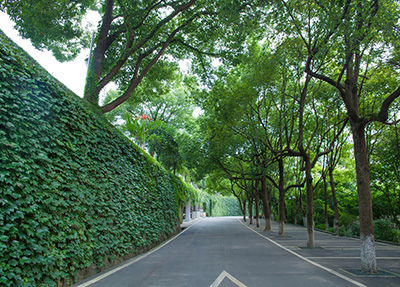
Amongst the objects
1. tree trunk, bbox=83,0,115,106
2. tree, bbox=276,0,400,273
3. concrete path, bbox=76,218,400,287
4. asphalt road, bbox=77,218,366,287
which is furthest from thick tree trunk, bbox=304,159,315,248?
tree trunk, bbox=83,0,115,106

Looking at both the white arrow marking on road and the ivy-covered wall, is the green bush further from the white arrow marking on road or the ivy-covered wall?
the ivy-covered wall

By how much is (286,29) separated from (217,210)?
64.0m

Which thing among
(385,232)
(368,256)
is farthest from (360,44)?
(385,232)

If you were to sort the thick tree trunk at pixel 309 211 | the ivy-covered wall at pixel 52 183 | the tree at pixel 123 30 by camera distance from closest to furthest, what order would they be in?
the ivy-covered wall at pixel 52 183, the tree at pixel 123 30, the thick tree trunk at pixel 309 211

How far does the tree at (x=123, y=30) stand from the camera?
9.88 m

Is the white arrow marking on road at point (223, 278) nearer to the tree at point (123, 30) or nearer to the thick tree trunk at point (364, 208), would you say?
the thick tree trunk at point (364, 208)

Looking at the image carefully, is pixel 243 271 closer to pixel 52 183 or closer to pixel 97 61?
pixel 52 183

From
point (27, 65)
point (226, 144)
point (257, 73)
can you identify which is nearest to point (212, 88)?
point (257, 73)

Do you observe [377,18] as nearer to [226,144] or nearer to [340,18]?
[340,18]

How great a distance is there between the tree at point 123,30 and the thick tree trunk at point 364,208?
4.76m

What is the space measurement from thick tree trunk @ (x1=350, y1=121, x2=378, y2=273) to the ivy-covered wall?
6.85m

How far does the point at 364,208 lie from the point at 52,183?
771 cm

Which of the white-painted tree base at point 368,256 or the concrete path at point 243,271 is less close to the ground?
the white-painted tree base at point 368,256

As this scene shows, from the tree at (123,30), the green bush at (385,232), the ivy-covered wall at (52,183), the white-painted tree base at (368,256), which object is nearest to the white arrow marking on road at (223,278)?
the ivy-covered wall at (52,183)
